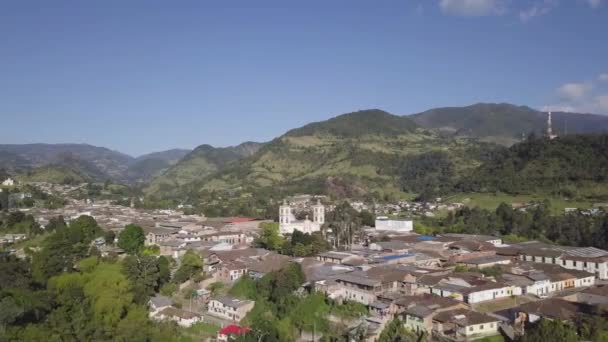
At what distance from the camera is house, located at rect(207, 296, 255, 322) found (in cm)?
2714

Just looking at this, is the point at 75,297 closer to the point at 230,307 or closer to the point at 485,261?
the point at 230,307

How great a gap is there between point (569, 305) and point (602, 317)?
2.23m

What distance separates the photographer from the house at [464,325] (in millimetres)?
22094

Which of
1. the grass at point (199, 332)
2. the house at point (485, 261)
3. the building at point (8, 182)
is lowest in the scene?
the grass at point (199, 332)

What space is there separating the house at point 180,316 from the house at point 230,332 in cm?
241

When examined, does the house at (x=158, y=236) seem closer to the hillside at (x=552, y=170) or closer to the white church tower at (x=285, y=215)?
the white church tower at (x=285, y=215)

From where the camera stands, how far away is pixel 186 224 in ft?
166

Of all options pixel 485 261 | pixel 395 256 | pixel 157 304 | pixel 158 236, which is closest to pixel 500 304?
pixel 485 261

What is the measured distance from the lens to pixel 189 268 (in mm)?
33281

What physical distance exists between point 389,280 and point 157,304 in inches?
490

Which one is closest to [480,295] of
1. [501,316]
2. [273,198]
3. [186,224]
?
[501,316]

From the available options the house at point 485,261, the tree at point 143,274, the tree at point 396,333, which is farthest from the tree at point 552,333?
the tree at point 143,274

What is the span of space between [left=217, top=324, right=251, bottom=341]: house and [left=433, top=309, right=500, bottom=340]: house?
27.6 feet

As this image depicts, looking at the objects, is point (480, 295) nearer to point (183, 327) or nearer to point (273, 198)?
point (183, 327)
